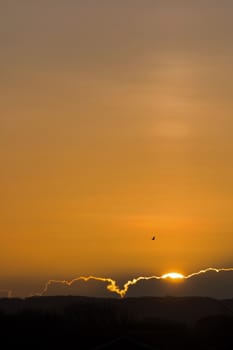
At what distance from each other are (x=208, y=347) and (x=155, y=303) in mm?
38810

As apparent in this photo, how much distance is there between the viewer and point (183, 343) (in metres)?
103

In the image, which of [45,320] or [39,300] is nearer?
[45,320]

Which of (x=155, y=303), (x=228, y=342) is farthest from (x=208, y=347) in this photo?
(x=155, y=303)

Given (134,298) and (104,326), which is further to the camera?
(134,298)

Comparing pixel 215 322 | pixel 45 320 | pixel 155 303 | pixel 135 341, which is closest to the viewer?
pixel 135 341

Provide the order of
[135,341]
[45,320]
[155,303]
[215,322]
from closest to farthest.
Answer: [135,341], [45,320], [215,322], [155,303]

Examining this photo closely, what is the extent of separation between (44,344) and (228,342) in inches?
794

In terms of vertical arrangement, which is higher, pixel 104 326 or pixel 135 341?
pixel 104 326

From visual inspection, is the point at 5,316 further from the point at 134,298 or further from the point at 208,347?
the point at 134,298

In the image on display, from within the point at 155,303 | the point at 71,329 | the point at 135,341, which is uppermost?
the point at 155,303

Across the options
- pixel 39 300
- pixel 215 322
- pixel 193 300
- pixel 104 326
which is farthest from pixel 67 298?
pixel 104 326

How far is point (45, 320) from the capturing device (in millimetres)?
108062

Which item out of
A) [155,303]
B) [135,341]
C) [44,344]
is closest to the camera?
[135,341]

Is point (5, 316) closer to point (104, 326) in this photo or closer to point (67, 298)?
point (104, 326)
